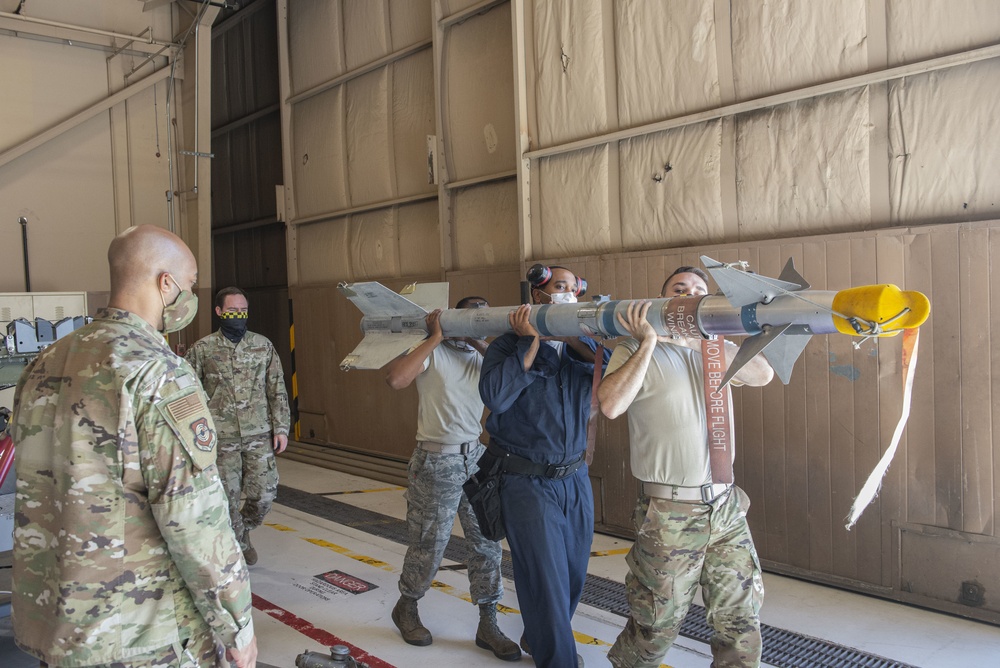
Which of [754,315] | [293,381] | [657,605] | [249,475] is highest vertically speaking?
[754,315]

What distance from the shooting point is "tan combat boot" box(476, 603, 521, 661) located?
3.45 meters

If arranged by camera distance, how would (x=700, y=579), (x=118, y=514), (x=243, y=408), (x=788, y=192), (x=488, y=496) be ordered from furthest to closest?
(x=243, y=408)
(x=788, y=192)
(x=488, y=496)
(x=700, y=579)
(x=118, y=514)

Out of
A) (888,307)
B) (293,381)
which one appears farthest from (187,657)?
(293,381)

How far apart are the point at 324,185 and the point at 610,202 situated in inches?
171

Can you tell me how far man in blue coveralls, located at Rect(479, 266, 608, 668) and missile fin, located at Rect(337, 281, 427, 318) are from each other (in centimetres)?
76

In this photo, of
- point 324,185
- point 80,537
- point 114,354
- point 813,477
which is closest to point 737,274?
point 114,354

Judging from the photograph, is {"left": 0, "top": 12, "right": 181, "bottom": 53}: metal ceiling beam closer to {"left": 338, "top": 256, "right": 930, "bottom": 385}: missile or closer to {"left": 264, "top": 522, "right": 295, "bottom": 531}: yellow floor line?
{"left": 264, "top": 522, "right": 295, "bottom": 531}: yellow floor line

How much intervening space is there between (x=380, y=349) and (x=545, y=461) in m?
1.20

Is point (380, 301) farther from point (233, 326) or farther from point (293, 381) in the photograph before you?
point (293, 381)

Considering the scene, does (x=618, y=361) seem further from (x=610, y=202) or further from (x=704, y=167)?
(x=610, y=202)

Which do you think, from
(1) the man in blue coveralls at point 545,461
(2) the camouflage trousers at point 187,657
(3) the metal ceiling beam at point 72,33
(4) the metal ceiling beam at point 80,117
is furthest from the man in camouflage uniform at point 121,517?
(3) the metal ceiling beam at point 72,33

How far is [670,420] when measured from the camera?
9.23 ft

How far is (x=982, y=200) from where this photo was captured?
3664 mm

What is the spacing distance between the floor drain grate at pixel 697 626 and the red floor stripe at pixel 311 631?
0.66 m
